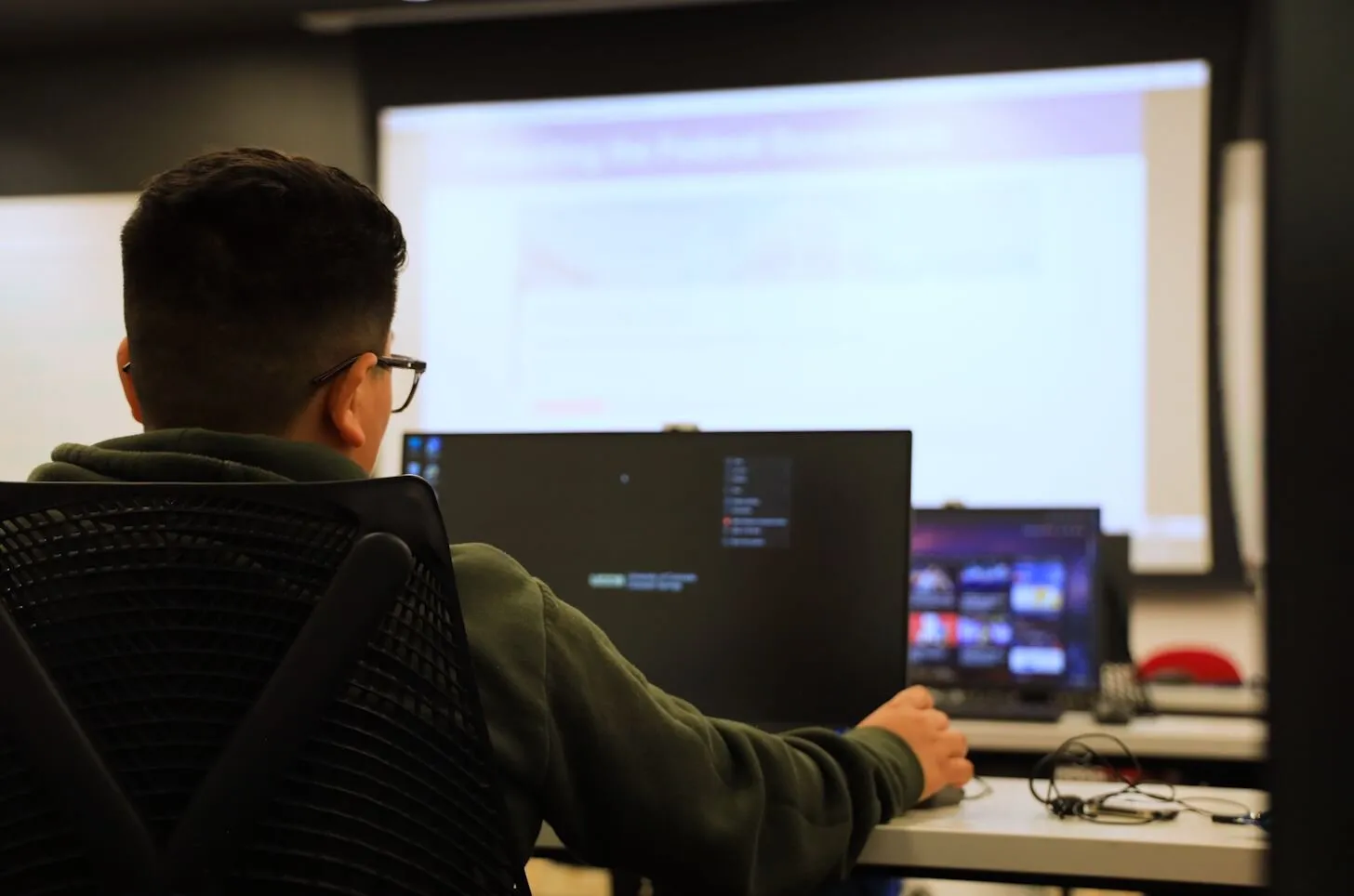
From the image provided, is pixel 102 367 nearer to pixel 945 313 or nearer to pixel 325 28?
pixel 325 28

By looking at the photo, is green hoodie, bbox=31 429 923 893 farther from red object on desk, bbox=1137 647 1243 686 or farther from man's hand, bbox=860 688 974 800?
red object on desk, bbox=1137 647 1243 686

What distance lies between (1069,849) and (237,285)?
81 centimetres

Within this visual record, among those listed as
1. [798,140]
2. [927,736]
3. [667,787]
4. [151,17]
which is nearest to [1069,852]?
[927,736]

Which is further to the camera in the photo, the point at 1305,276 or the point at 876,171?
the point at 876,171

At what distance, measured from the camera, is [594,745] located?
87 cm

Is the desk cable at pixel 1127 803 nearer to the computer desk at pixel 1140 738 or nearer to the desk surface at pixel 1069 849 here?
the desk surface at pixel 1069 849

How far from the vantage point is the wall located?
4.40 m

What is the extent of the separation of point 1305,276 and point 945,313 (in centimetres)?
374

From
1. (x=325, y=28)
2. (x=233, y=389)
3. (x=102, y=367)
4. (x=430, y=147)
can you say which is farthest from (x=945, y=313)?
(x=233, y=389)

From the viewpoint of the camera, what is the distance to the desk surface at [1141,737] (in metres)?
2.08

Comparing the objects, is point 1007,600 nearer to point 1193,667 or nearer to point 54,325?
point 1193,667

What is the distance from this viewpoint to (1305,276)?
13.1 inches

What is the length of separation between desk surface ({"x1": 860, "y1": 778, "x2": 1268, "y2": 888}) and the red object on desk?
6.16ft

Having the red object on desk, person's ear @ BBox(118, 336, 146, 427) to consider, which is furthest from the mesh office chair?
the red object on desk
